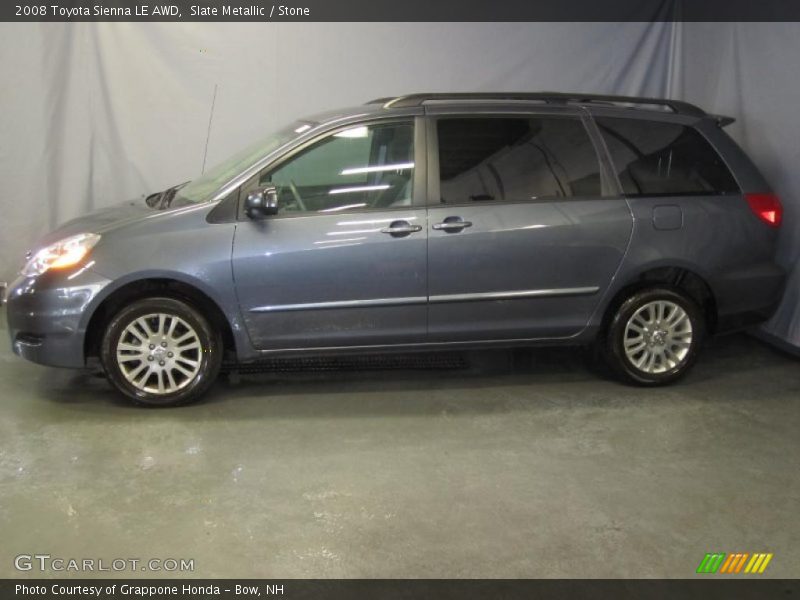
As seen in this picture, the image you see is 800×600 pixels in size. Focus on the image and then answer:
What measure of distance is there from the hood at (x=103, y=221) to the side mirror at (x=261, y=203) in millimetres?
470

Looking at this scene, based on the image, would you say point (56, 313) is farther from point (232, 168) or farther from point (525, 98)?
point (525, 98)

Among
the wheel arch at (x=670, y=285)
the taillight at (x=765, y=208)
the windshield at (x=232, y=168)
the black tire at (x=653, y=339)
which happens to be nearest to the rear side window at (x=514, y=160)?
the wheel arch at (x=670, y=285)

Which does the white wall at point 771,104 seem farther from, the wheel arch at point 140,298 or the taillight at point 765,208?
the wheel arch at point 140,298

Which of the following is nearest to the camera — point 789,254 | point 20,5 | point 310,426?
point 310,426

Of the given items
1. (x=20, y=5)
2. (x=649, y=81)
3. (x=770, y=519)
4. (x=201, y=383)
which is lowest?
(x=770, y=519)

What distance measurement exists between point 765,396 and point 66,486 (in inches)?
147

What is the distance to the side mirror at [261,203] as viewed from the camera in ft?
12.3

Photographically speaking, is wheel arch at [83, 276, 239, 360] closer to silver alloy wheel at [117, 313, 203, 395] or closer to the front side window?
silver alloy wheel at [117, 313, 203, 395]

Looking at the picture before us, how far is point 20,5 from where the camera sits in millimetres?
5535

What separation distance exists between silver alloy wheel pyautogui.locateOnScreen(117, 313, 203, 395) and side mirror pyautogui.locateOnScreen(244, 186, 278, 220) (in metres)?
0.68

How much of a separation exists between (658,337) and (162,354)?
9.09ft

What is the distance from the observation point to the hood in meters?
3.88
